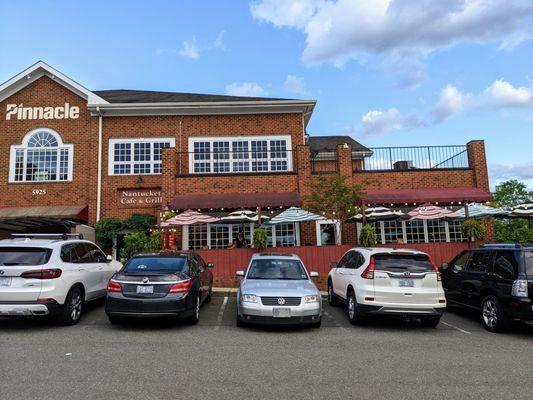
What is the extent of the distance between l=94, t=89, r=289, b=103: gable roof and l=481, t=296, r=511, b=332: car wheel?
14.5m

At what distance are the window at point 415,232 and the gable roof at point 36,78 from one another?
1514cm

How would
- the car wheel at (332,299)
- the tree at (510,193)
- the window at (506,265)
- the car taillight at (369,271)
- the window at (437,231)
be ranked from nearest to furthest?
the window at (506,265) < the car taillight at (369,271) < the car wheel at (332,299) < the window at (437,231) < the tree at (510,193)

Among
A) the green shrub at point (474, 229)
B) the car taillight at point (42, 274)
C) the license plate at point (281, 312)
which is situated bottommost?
the license plate at point (281, 312)

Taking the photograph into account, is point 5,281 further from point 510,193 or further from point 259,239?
point 510,193

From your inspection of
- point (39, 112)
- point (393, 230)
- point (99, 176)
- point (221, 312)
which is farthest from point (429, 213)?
point (39, 112)

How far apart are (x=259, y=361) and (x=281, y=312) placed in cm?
190

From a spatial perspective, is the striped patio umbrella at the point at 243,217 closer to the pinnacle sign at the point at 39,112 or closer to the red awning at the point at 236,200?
the red awning at the point at 236,200

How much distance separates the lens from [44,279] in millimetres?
7891

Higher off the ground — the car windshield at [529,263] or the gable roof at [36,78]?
the gable roof at [36,78]

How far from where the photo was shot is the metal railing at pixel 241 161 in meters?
19.6

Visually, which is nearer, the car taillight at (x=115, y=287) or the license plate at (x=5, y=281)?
the license plate at (x=5, y=281)

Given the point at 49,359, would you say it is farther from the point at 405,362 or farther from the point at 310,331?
the point at 405,362

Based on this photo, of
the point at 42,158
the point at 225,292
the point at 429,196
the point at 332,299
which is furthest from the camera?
the point at 42,158

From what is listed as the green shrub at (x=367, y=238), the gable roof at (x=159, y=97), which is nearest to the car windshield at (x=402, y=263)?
the green shrub at (x=367, y=238)
